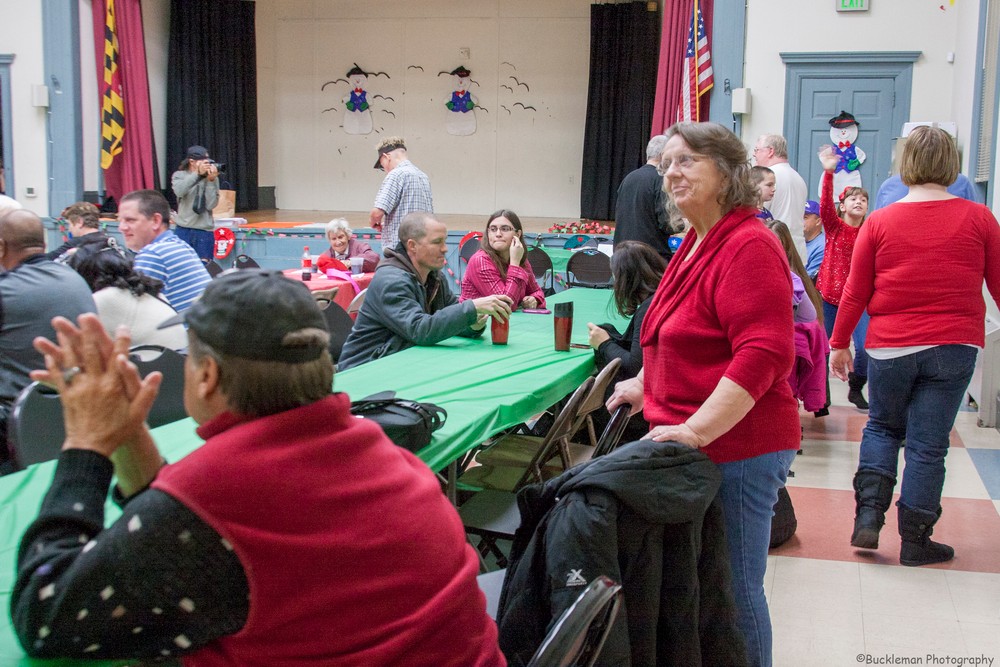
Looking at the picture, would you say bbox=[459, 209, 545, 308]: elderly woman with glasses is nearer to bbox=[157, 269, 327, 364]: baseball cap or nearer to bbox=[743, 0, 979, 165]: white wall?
bbox=[157, 269, 327, 364]: baseball cap

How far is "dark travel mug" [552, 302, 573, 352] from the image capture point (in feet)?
11.1

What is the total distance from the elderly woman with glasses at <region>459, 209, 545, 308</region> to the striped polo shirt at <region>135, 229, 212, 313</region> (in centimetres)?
124

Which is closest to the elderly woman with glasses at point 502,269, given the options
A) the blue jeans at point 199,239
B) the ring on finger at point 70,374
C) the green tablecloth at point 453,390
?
the green tablecloth at point 453,390

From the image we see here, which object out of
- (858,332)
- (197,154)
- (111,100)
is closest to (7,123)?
(111,100)

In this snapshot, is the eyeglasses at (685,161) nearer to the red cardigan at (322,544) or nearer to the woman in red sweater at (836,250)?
the red cardigan at (322,544)

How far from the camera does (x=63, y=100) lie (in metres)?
9.32

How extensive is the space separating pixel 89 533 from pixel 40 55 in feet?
31.3

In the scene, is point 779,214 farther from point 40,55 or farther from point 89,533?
point 40,55

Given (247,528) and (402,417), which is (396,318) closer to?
(402,417)

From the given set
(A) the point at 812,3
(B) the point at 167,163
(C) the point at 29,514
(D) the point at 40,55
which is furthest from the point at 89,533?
(B) the point at 167,163

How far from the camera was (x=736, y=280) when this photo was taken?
71.3 inches

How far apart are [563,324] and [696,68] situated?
5339 mm

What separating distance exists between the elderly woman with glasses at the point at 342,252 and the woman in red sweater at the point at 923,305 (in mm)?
4026

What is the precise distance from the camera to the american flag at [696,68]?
7.92m
